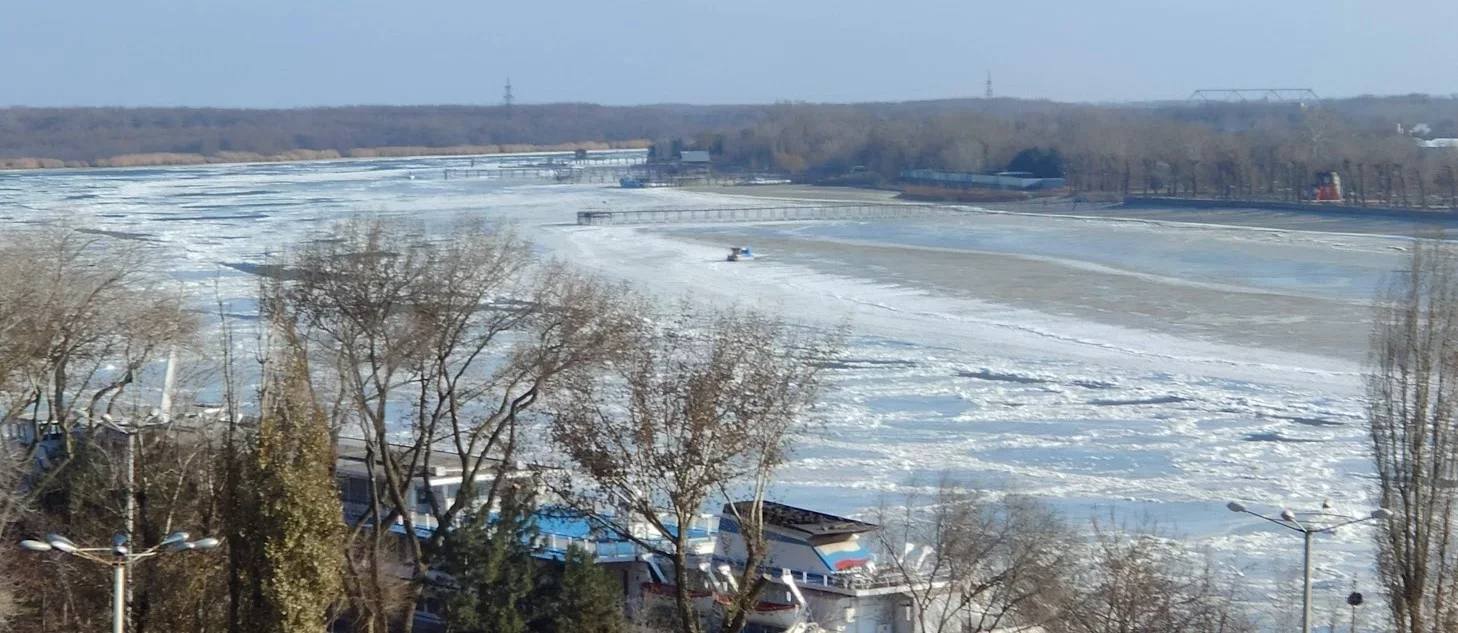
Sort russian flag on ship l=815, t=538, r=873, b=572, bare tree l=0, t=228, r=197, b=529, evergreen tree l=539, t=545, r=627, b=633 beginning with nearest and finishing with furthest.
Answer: bare tree l=0, t=228, r=197, b=529, evergreen tree l=539, t=545, r=627, b=633, russian flag on ship l=815, t=538, r=873, b=572

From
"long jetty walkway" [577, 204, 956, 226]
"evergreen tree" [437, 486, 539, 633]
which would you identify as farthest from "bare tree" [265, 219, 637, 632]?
"long jetty walkway" [577, 204, 956, 226]

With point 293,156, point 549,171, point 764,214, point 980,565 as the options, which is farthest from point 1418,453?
point 293,156

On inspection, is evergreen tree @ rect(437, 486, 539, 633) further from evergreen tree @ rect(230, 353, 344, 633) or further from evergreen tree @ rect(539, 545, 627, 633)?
evergreen tree @ rect(230, 353, 344, 633)

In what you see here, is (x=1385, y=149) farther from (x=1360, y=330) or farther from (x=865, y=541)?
(x=865, y=541)

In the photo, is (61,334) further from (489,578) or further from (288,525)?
(288,525)

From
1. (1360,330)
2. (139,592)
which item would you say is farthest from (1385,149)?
(139,592)

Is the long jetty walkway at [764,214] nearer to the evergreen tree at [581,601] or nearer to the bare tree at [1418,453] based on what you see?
the evergreen tree at [581,601]

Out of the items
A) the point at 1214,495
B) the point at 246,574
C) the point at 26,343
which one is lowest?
the point at 1214,495
